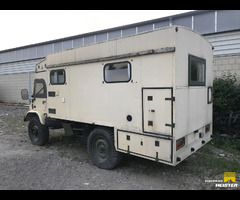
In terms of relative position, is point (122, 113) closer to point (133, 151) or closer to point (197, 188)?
point (133, 151)

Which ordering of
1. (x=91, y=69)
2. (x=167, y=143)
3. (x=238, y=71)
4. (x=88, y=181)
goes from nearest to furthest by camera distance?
(x=167, y=143) → (x=88, y=181) → (x=91, y=69) → (x=238, y=71)

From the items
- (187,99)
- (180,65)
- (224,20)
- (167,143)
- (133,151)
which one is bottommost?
(133,151)

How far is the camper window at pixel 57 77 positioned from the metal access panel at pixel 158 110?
101 inches

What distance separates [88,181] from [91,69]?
7.78 feet

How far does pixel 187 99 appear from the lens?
340 centimetres

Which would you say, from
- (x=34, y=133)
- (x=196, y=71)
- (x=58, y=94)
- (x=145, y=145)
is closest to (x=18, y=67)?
(x=34, y=133)

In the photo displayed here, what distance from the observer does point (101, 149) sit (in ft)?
14.2

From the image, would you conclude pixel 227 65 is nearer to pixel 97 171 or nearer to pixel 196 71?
pixel 196 71

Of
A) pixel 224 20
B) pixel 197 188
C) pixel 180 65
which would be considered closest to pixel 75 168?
pixel 197 188

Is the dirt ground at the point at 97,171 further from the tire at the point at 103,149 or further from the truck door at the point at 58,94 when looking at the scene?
the truck door at the point at 58,94

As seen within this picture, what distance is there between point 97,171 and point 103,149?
49 cm

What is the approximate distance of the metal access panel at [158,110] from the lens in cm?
309

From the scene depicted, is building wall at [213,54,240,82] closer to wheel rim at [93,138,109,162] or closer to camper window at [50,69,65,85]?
wheel rim at [93,138,109,162]

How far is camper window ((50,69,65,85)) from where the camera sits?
4976 mm
